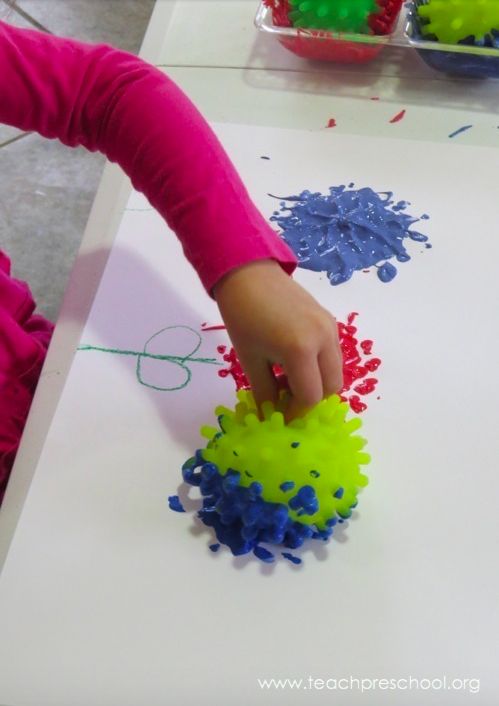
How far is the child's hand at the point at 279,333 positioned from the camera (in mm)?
448

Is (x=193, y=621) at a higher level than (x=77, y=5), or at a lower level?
higher

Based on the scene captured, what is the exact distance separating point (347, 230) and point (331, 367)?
209 millimetres

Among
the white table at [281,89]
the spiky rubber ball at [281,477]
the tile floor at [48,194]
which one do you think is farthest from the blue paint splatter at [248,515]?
the tile floor at [48,194]

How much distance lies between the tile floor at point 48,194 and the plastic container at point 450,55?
2.04 ft

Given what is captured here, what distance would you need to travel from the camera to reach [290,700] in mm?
416

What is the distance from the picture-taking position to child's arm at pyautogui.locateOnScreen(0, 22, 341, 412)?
457mm

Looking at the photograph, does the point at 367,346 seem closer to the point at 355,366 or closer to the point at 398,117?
the point at 355,366

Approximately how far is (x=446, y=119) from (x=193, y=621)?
0.50 meters

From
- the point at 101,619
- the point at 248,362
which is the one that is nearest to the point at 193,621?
the point at 101,619

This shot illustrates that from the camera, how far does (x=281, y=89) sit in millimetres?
752

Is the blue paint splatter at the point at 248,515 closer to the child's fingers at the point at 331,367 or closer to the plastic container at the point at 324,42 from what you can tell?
the child's fingers at the point at 331,367

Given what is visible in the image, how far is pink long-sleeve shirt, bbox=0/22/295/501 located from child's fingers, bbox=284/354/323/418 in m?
0.07

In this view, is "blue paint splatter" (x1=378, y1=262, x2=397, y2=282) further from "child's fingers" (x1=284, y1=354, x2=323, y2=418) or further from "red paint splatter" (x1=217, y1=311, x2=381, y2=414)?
"child's fingers" (x1=284, y1=354, x2=323, y2=418)

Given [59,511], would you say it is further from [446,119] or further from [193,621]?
[446,119]
